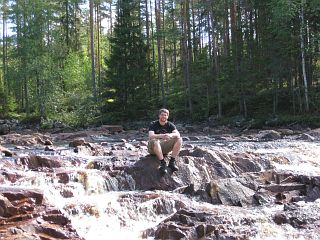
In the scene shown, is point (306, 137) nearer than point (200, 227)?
No

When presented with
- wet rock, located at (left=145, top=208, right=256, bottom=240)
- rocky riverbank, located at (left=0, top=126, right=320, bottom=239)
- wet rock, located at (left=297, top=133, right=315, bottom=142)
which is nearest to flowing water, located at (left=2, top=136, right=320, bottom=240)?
rocky riverbank, located at (left=0, top=126, right=320, bottom=239)

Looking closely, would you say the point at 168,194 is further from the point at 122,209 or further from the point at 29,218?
the point at 29,218

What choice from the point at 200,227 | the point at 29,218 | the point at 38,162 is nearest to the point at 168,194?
the point at 200,227

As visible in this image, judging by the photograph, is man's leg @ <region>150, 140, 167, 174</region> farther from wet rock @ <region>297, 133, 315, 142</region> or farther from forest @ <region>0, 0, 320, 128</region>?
forest @ <region>0, 0, 320, 128</region>

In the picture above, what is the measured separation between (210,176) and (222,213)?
3873 mm

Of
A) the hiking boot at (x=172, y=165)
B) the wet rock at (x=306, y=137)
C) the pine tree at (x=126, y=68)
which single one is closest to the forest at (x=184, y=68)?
the pine tree at (x=126, y=68)

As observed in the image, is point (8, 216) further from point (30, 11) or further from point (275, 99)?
point (30, 11)

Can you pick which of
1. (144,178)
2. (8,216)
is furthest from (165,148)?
(8,216)

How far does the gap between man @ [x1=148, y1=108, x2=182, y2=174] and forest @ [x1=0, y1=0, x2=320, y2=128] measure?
61.8 feet

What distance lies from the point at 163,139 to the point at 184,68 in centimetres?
2850

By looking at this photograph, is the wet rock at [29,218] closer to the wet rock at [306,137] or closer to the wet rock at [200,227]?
the wet rock at [200,227]

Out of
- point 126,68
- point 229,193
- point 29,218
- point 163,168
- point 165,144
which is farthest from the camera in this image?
point 126,68

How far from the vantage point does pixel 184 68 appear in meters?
39.6

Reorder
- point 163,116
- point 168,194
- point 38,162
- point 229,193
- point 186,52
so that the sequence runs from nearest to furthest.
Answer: point 229,193, point 168,194, point 163,116, point 38,162, point 186,52
